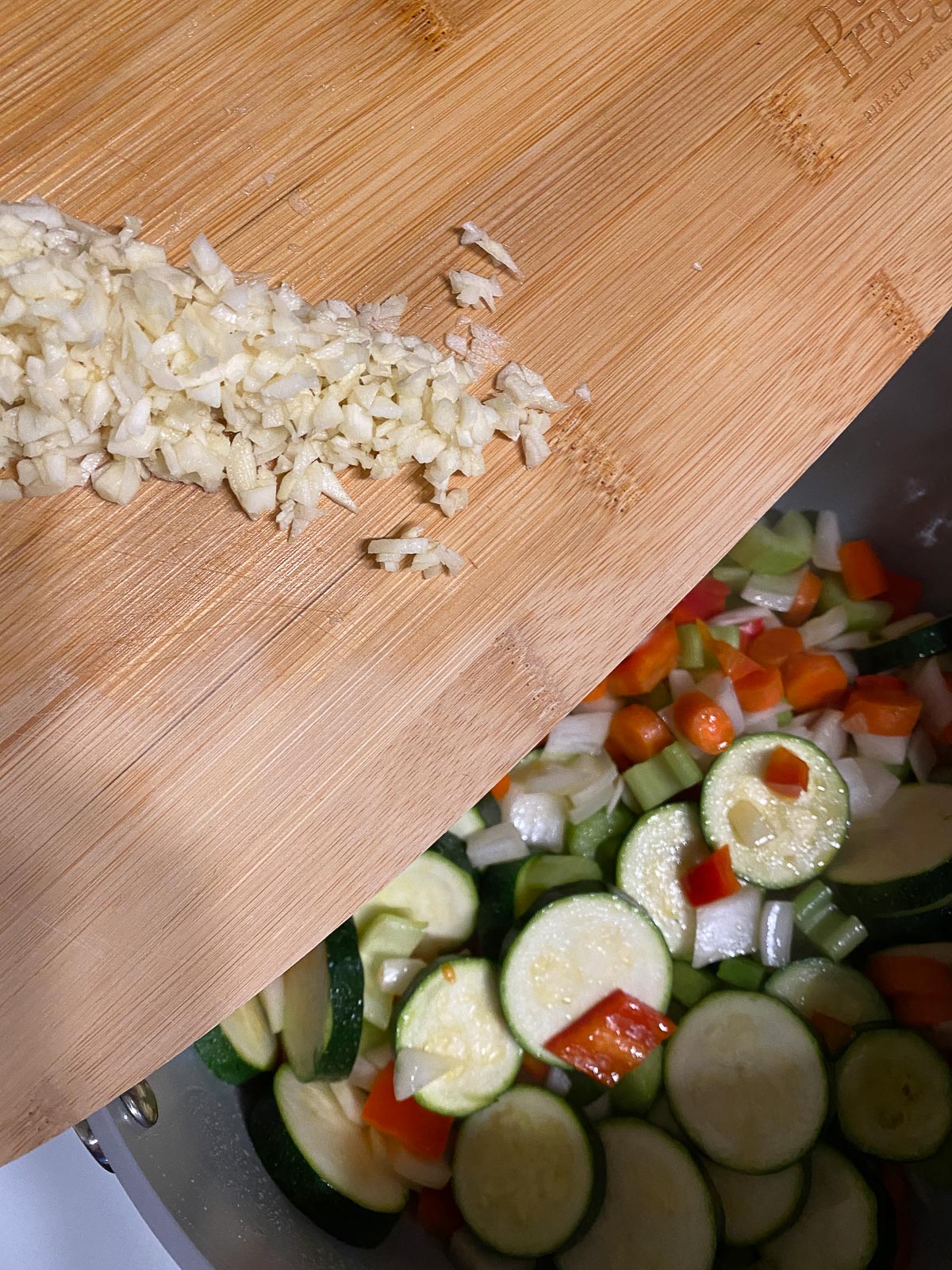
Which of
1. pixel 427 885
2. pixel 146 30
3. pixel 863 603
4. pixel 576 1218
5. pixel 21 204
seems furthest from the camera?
pixel 863 603

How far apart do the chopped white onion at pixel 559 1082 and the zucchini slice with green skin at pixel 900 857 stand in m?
0.60

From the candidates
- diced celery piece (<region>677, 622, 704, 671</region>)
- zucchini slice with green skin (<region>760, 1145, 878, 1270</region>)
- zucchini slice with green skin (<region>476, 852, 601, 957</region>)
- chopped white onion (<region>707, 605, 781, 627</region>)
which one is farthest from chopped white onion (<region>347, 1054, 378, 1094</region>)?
chopped white onion (<region>707, 605, 781, 627</region>)

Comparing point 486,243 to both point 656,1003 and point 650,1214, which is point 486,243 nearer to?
point 656,1003

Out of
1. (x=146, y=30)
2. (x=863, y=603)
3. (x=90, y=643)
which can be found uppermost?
(x=146, y=30)

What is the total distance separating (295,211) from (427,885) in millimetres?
1085

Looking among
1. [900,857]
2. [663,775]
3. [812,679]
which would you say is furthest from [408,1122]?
[812,679]

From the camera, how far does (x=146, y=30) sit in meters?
1.23

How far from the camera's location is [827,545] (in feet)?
6.66

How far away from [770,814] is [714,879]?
0.16 m

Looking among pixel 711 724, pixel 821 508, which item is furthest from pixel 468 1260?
pixel 821 508

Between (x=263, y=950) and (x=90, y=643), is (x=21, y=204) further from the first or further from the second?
(x=263, y=950)

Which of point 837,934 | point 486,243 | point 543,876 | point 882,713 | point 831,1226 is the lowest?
point 831,1226

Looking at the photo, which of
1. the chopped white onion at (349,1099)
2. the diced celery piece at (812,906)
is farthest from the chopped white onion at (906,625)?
the chopped white onion at (349,1099)

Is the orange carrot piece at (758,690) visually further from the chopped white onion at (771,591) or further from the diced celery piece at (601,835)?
the diced celery piece at (601,835)
